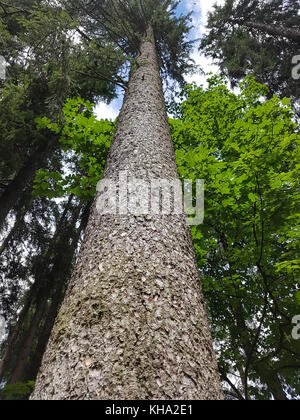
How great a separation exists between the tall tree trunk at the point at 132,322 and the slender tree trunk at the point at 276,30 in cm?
1247

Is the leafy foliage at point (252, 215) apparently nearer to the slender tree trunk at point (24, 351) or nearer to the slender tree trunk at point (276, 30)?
the slender tree trunk at point (24, 351)

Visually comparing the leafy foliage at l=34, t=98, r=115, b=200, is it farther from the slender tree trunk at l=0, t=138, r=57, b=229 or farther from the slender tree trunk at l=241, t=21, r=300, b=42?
the slender tree trunk at l=241, t=21, r=300, b=42

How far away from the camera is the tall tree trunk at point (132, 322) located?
100 cm

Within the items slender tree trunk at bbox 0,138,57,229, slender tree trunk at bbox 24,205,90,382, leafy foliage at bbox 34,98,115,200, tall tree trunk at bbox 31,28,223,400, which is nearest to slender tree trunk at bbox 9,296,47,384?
slender tree trunk at bbox 24,205,90,382

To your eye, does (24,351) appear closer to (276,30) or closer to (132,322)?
(132,322)

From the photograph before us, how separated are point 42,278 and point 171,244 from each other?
353 inches

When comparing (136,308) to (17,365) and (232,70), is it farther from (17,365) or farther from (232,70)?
(232,70)

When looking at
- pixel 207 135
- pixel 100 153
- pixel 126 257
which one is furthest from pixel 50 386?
pixel 207 135

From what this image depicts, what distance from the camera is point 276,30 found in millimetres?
10594

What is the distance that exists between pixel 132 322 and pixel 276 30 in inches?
558

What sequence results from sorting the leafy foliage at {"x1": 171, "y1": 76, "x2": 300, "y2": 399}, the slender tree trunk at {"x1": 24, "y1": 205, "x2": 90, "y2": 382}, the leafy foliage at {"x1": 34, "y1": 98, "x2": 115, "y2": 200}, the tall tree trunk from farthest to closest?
the slender tree trunk at {"x1": 24, "y1": 205, "x2": 90, "y2": 382}, the leafy foliage at {"x1": 34, "y1": 98, "x2": 115, "y2": 200}, the leafy foliage at {"x1": 171, "y1": 76, "x2": 300, "y2": 399}, the tall tree trunk

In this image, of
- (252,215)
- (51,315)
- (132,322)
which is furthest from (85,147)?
(51,315)

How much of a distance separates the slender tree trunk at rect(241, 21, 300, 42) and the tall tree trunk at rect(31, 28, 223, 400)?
40.9 ft

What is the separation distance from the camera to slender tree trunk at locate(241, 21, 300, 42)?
9992 mm
